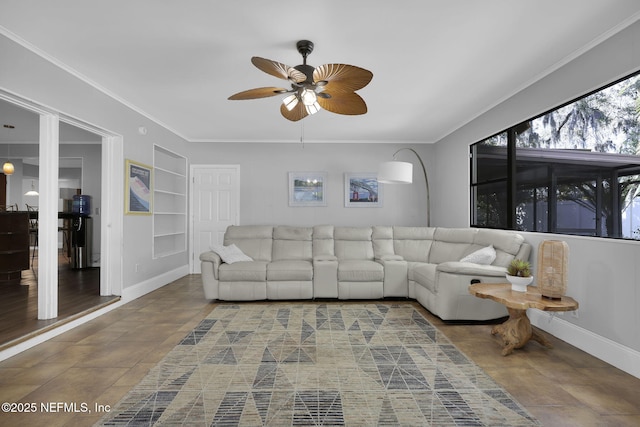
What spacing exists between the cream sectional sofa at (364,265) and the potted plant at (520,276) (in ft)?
1.60

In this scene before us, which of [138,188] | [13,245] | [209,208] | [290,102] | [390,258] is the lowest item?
[390,258]

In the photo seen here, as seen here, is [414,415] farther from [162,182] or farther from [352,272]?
[162,182]

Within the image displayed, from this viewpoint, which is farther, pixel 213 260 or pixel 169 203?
pixel 169 203

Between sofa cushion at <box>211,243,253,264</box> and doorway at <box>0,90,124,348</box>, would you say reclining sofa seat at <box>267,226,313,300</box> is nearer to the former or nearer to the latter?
sofa cushion at <box>211,243,253,264</box>

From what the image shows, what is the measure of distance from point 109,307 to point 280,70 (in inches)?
135

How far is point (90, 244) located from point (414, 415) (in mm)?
6629

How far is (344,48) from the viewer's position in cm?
270

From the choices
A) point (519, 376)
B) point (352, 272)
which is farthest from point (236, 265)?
point (519, 376)

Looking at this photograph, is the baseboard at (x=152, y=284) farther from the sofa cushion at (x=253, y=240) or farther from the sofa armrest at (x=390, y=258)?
the sofa armrest at (x=390, y=258)

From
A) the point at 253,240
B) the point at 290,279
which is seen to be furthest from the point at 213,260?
the point at 290,279

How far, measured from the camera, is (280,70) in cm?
218

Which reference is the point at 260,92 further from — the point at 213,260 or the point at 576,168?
the point at 576,168

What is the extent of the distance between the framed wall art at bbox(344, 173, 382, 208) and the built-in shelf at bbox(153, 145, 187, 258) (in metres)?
3.03

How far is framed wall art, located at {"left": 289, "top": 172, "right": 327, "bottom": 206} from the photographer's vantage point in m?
5.87
